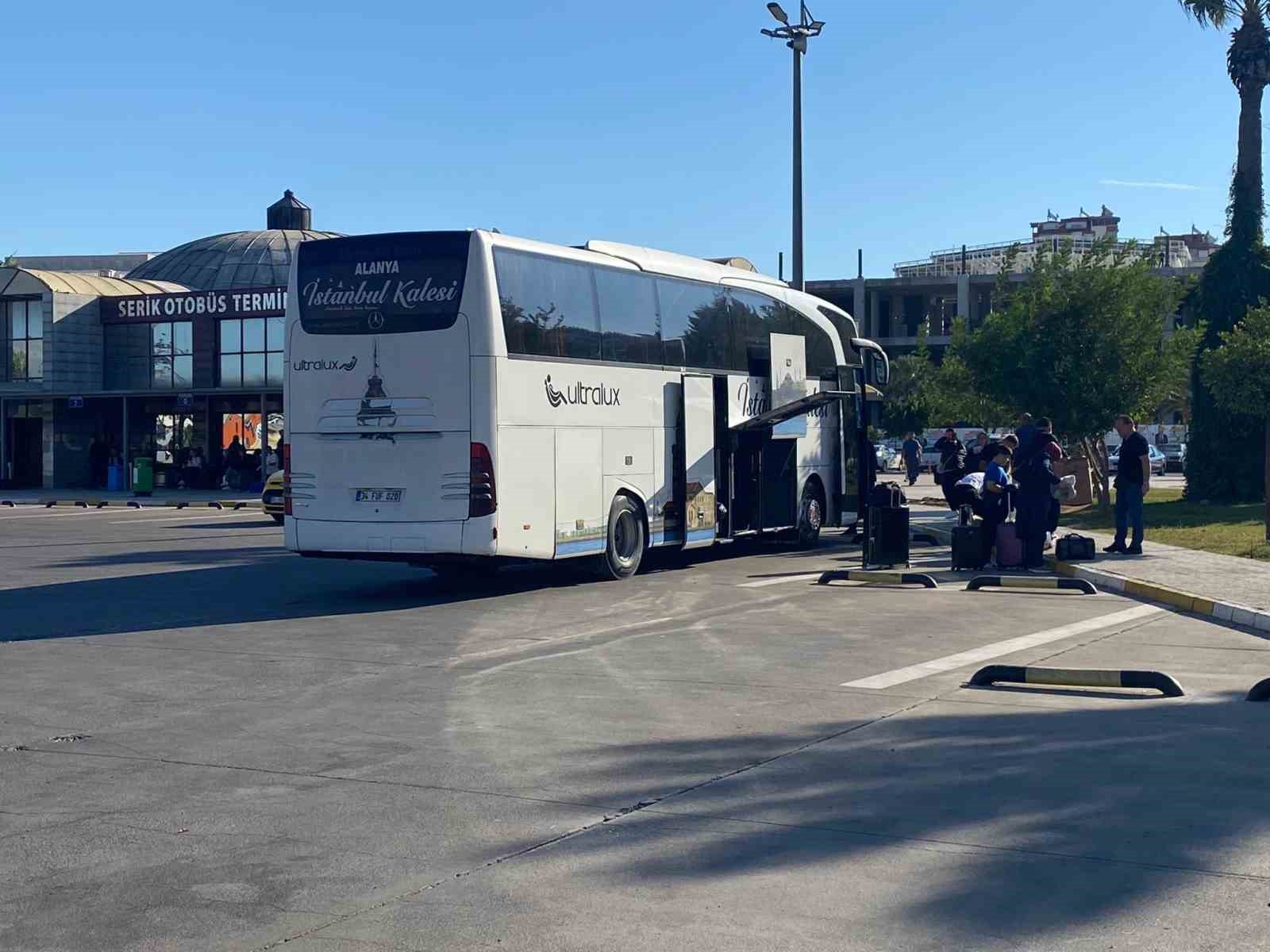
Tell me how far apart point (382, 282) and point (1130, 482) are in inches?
406

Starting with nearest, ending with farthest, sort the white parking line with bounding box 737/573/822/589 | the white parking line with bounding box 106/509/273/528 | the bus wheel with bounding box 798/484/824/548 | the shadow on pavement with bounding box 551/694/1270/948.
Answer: the shadow on pavement with bounding box 551/694/1270/948, the white parking line with bounding box 737/573/822/589, the bus wheel with bounding box 798/484/824/548, the white parking line with bounding box 106/509/273/528

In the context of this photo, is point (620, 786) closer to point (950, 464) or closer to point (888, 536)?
point (888, 536)

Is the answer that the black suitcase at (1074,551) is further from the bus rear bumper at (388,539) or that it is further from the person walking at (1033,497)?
the bus rear bumper at (388,539)

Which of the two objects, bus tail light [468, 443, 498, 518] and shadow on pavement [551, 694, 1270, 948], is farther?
bus tail light [468, 443, 498, 518]

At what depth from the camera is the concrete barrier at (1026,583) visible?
1661cm

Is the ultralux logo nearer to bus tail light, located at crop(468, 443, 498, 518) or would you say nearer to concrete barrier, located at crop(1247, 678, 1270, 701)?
bus tail light, located at crop(468, 443, 498, 518)

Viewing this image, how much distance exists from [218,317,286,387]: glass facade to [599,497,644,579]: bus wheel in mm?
29573

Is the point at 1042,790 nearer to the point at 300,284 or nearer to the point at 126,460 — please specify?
the point at 300,284

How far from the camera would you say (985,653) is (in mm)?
11789

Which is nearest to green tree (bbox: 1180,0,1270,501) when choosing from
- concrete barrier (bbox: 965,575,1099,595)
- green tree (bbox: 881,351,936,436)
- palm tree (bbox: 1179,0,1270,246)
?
palm tree (bbox: 1179,0,1270,246)

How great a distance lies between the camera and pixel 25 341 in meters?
49.4

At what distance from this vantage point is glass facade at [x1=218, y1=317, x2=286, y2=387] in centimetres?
4603

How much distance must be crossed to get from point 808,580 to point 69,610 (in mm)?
8515

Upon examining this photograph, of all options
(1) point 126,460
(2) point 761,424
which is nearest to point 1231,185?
(2) point 761,424
